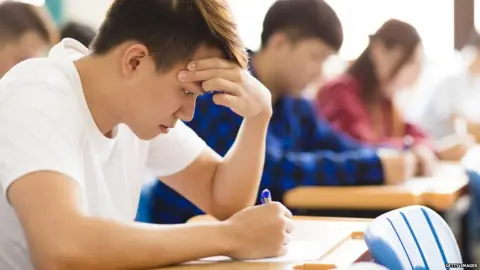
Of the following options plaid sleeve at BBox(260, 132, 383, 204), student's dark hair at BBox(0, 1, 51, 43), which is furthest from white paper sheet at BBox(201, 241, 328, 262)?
student's dark hair at BBox(0, 1, 51, 43)

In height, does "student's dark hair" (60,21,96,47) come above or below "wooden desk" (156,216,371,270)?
above

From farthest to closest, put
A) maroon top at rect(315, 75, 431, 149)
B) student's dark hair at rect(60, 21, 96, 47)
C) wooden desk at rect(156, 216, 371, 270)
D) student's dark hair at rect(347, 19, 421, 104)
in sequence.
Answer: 1. student's dark hair at rect(347, 19, 421, 104)
2. maroon top at rect(315, 75, 431, 149)
3. student's dark hair at rect(60, 21, 96, 47)
4. wooden desk at rect(156, 216, 371, 270)

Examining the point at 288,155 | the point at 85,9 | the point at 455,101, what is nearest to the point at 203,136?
the point at 288,155

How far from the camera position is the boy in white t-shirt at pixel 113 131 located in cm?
121

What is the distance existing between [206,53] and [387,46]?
7.56 feet

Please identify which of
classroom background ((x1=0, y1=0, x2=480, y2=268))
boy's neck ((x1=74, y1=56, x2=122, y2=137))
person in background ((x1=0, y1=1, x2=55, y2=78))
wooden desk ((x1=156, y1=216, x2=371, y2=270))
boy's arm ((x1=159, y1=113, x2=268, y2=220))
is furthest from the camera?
classroom background ((x1=0, y1=0, x2=480, y2=268))

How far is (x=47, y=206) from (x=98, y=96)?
303 mm

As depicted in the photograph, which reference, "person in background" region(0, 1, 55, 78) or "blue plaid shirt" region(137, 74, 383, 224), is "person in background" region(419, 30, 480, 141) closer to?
"blue plaid shirt" region(137, 74, 383, 224)

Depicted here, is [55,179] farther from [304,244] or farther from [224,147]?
[224,147]

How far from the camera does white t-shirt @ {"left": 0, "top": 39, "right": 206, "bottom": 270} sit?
126 centimetres

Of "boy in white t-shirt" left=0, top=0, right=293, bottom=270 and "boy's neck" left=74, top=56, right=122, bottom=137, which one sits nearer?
"boy in white t-shirt" left=0, top=0, right=293, bottom=270

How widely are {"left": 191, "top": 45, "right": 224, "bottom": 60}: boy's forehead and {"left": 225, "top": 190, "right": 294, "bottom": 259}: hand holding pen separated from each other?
0.93ft

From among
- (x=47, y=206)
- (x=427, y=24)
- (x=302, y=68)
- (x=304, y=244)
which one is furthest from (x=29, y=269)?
(x=427, y=24)

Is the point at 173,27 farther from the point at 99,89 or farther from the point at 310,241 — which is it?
the point at 310,241
